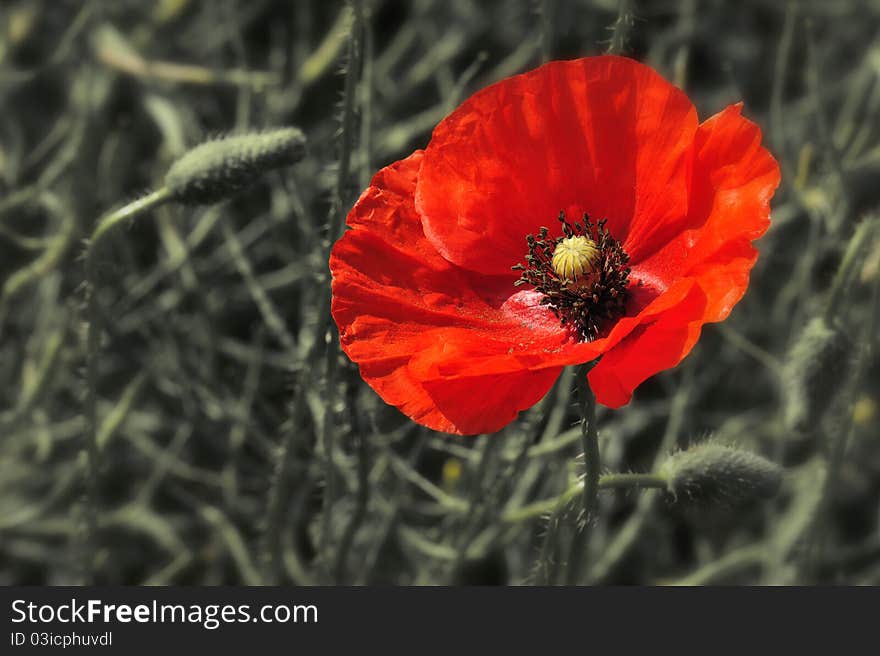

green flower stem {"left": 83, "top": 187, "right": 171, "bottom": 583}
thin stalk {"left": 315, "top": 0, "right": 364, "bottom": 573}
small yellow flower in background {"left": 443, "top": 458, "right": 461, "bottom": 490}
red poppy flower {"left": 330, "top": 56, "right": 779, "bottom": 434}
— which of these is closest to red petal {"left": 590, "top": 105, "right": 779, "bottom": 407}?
red poppy flower {"left": 330, "top": 56, "right": 779, "bottom": 434}

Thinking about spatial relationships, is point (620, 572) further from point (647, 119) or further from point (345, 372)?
point (647, 119)

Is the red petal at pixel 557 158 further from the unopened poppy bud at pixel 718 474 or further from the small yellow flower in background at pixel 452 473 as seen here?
the small yellow flower in background at pixel 452 473

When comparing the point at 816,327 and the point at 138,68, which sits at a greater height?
the point at 138,68

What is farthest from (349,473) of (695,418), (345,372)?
(695,418)

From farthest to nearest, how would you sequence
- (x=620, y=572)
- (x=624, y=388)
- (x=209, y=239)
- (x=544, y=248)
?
(x=209, y=239), (x=620, y=572), (x=544, y=248), (x=624, y=388)

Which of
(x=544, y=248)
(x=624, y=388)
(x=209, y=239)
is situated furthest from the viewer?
(x=209, y=239)

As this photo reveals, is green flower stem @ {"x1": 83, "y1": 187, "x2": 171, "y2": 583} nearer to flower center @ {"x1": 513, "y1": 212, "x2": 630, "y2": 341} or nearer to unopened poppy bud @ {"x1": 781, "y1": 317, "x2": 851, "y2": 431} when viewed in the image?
flower center @ {"x1": 513, "y1": 212, "x2": 630, "y2": 341}
